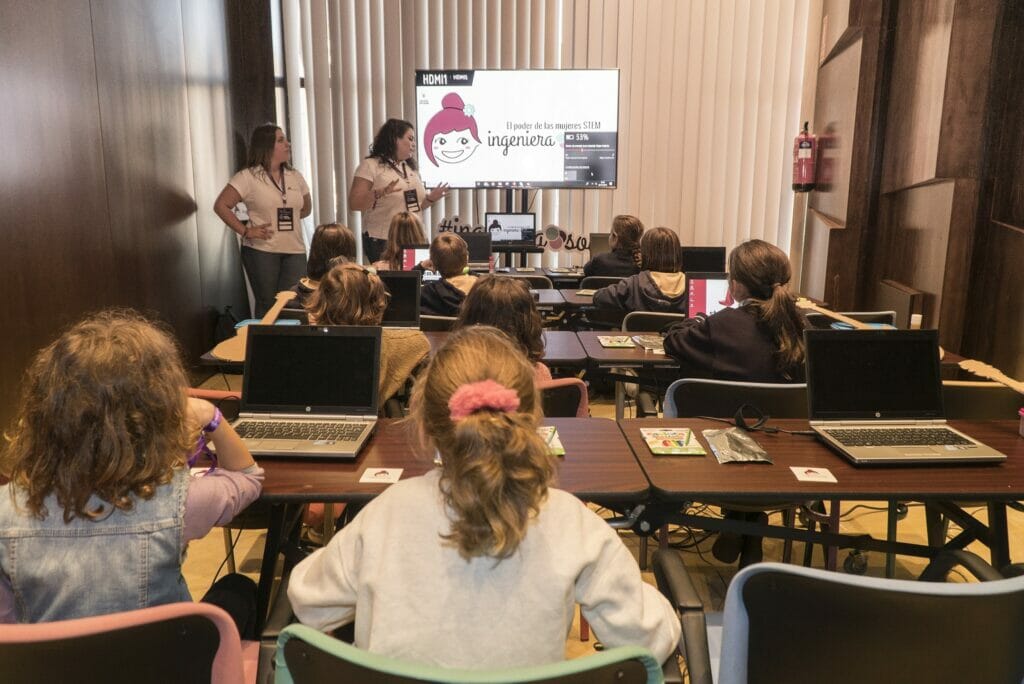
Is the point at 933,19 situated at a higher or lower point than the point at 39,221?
higher

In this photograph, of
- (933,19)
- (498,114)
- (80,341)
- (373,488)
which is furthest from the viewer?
(498,114)

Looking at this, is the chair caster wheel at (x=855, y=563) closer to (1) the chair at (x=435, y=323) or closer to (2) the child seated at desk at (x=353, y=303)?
(2) the child seated at desk at (x=353, y=303)

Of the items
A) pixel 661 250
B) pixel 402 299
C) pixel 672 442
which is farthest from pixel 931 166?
pixel 672 442

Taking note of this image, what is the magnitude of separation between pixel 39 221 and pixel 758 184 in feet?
18.0

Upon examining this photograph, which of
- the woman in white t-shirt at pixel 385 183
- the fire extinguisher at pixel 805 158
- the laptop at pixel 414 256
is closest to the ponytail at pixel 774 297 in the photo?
the laptop at pixel 414 256

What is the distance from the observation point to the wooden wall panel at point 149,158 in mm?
4164

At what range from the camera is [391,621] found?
113cm

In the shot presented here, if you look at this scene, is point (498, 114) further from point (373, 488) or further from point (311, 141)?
point (373, 488)

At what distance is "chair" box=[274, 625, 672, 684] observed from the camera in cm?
92

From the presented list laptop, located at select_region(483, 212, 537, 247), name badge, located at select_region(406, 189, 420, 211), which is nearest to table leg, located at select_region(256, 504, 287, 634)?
name badge, located at select_region(406, 189, 420, 211)

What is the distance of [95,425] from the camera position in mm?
1346

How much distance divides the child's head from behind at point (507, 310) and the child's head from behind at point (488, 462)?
3.73 ft

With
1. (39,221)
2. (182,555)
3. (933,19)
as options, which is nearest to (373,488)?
(182,555)

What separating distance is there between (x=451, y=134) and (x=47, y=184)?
3.55 m
